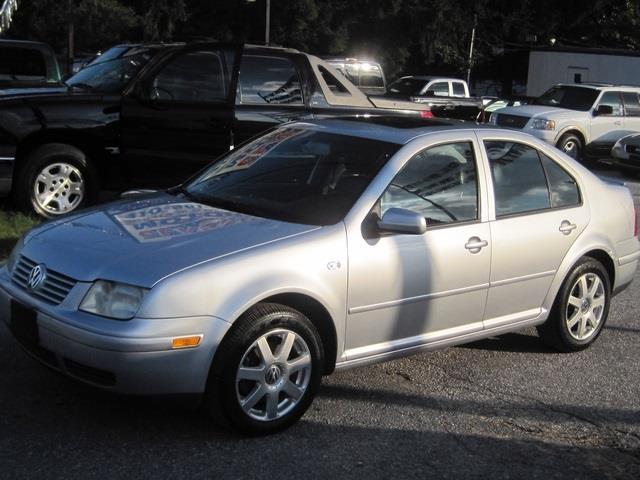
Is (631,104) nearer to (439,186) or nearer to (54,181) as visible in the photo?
(54,181)

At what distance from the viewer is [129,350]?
360cm

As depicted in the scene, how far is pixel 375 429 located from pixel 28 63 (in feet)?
30.7

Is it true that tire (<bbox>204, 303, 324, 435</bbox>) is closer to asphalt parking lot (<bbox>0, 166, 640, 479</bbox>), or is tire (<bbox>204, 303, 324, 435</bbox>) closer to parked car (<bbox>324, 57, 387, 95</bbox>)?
asphalt parking lot (<bbox>0, 166, 640, 479</bbox>)

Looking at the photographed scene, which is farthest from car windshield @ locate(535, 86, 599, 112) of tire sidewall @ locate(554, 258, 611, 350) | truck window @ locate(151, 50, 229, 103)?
tire sidewall @ locate(554, 258, 611, 350)

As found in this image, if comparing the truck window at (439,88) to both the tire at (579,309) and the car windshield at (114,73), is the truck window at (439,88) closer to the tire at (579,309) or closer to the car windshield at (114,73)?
the car windshield at (114,73)

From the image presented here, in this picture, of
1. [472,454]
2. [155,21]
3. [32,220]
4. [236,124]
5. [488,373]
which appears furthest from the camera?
[155,21]

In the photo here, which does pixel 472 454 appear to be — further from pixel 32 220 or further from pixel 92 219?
pixel 32 220

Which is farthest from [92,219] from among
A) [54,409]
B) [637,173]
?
[637,173]

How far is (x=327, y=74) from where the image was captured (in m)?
9.26

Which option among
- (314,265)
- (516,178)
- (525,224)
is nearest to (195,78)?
(516,178)

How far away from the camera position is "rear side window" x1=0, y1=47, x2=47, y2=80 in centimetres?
1153

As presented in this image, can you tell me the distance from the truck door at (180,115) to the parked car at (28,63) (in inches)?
145

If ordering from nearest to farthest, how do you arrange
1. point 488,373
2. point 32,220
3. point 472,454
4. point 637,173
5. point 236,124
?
point 472,454 < point 488,373 < point 32,220 < point 236,124 < point 637,173

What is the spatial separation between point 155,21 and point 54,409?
38105 millimetres
